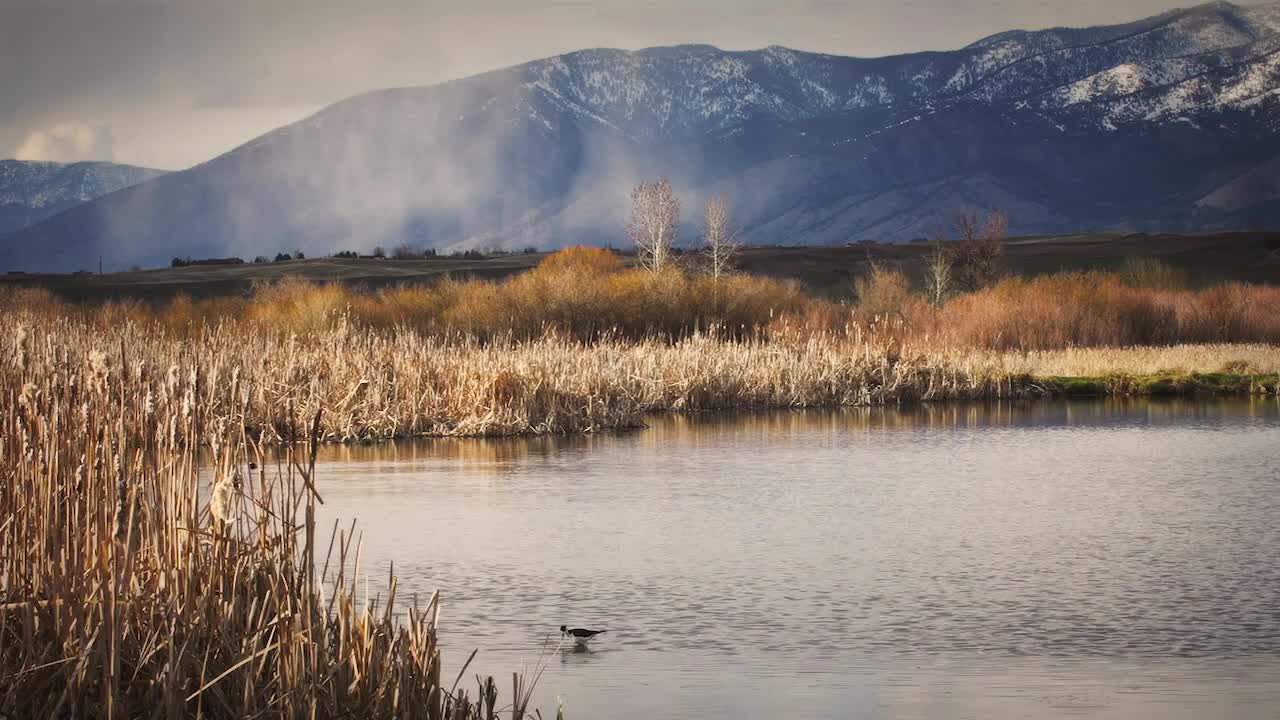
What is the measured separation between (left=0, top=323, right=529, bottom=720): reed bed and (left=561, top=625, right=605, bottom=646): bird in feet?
10.2

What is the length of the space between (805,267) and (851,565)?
316 feet

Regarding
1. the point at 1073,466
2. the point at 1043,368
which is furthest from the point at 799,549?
the point at 1043,368

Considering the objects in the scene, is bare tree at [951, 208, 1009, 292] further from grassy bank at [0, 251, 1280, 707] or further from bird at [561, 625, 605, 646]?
bird at [561, 625, 605, 646]

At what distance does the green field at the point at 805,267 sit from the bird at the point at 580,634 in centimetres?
7470

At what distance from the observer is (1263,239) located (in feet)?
381

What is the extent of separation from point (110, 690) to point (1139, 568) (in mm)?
9791

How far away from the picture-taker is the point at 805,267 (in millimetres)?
110312

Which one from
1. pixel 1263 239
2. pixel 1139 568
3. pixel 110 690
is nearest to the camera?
pixel 110 690

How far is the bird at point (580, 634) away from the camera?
11.4m

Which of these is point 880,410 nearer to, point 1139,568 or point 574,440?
point 574,440

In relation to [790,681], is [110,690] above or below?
above

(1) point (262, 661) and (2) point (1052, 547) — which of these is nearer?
(1) point (262, 661)

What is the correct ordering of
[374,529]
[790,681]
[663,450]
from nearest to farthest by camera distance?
[790,681] → [374,529] → [663,450]

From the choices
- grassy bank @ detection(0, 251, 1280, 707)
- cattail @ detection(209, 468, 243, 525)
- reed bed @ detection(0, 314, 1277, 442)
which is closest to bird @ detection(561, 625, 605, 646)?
grassy bank @ detection(0, 251, 1280, 707)
